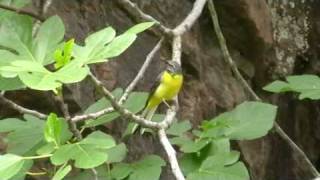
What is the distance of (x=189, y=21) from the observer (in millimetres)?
2070

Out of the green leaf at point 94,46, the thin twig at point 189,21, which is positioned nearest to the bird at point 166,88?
the thin twig at point 189,21

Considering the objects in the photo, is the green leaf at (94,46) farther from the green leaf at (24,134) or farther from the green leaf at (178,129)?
Answer: the green leaf at (178,129)

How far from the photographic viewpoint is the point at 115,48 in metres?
1.05

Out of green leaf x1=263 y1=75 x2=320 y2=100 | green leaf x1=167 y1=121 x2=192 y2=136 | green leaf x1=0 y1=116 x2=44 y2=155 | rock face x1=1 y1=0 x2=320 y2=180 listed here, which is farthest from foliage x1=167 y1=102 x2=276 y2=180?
rock face x1=1 y1=0 x2=320 y2=180

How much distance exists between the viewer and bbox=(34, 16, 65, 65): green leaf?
1.24 m

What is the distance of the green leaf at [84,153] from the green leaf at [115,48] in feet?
0.78

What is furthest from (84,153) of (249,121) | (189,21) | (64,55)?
(189,21)

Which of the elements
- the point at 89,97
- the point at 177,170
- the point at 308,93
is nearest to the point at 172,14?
the point at 89,97

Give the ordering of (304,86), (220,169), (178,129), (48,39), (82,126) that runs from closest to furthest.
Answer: (48,39) < (220,169) < (82,126) < (178,129) < (304,86)

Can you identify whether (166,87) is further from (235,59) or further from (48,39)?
(235,59)

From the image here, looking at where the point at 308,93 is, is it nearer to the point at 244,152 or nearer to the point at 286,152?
the point at 244,152

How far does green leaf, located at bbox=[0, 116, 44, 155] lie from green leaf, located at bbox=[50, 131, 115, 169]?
296 millimetres

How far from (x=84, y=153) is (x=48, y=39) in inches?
10.4

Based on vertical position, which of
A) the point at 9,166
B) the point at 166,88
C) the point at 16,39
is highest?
the point at 16,39
